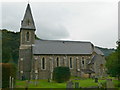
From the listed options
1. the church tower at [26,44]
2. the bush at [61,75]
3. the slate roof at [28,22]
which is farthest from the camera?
the slate roof at [28,22]

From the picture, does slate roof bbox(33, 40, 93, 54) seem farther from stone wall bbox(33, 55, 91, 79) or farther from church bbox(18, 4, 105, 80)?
stone wall bbox(33, 55, 91, 79)

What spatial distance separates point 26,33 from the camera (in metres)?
43.7

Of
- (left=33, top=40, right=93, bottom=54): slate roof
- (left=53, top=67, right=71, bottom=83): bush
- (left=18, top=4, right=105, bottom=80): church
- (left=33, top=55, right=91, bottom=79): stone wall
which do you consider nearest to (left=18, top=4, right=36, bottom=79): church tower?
(left=18, top=4, right=105, bottom=80): church

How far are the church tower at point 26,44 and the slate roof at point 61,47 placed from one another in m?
1.75

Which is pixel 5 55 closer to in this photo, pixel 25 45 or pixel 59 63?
→ pixel 25 45

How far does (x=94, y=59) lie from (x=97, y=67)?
2137 mm

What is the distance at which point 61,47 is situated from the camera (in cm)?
4641

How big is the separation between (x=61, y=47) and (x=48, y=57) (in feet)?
16.5

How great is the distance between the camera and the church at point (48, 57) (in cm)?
4200

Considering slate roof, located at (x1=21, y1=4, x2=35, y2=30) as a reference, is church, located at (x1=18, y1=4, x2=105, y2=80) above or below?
below

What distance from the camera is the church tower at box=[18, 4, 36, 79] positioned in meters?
42.0

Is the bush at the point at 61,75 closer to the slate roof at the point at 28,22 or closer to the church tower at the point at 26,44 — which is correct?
the church tower at the point at 26,44

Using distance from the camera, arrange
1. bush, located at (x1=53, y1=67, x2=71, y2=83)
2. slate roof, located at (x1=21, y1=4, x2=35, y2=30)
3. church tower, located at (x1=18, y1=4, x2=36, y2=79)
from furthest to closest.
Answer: slate roof, located at (x1=21, y1=4, x2=35, y2=30), church tower, located at (x1=18, y1=4, x2=36, y2=79), bush, located at (x1=53, y1=67, x2=71, y2=83)

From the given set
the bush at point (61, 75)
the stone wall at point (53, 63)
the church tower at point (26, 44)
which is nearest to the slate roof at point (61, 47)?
the stone wall at point (53, 63)
